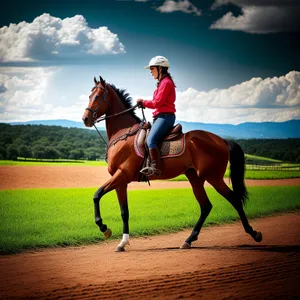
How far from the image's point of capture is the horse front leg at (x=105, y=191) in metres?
5.64

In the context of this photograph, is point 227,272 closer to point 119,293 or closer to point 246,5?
point 119,293

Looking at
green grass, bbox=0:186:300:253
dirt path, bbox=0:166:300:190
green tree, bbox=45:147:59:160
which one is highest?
green tree, bbox=45:147:59:160

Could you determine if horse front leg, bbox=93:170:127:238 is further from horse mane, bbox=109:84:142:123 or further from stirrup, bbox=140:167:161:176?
horse mane, bbox=109:84:142:123

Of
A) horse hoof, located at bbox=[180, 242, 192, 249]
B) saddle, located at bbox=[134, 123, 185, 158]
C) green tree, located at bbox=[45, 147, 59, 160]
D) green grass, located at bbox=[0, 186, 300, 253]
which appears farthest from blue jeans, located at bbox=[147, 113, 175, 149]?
green tree, located at bbox=[45, 147, 59, 160]

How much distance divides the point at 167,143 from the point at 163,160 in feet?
0.79

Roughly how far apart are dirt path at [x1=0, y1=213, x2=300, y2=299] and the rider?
124 centimetres

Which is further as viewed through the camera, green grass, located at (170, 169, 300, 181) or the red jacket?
green grass, located at (170, 169, 300, 181)

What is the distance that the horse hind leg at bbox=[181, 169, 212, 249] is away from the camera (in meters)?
6.17

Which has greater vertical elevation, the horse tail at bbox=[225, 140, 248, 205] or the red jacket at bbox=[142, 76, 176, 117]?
the red jacket at bbox=[142, 76, 176, 117]

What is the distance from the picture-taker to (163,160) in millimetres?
6043

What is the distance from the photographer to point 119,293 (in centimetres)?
412

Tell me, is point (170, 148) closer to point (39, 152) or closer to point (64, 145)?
point (39, 152)

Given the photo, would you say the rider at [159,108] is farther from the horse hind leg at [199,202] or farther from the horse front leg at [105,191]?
the horse hind leg at [199,202]

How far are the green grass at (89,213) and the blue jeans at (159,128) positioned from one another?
194 cm
